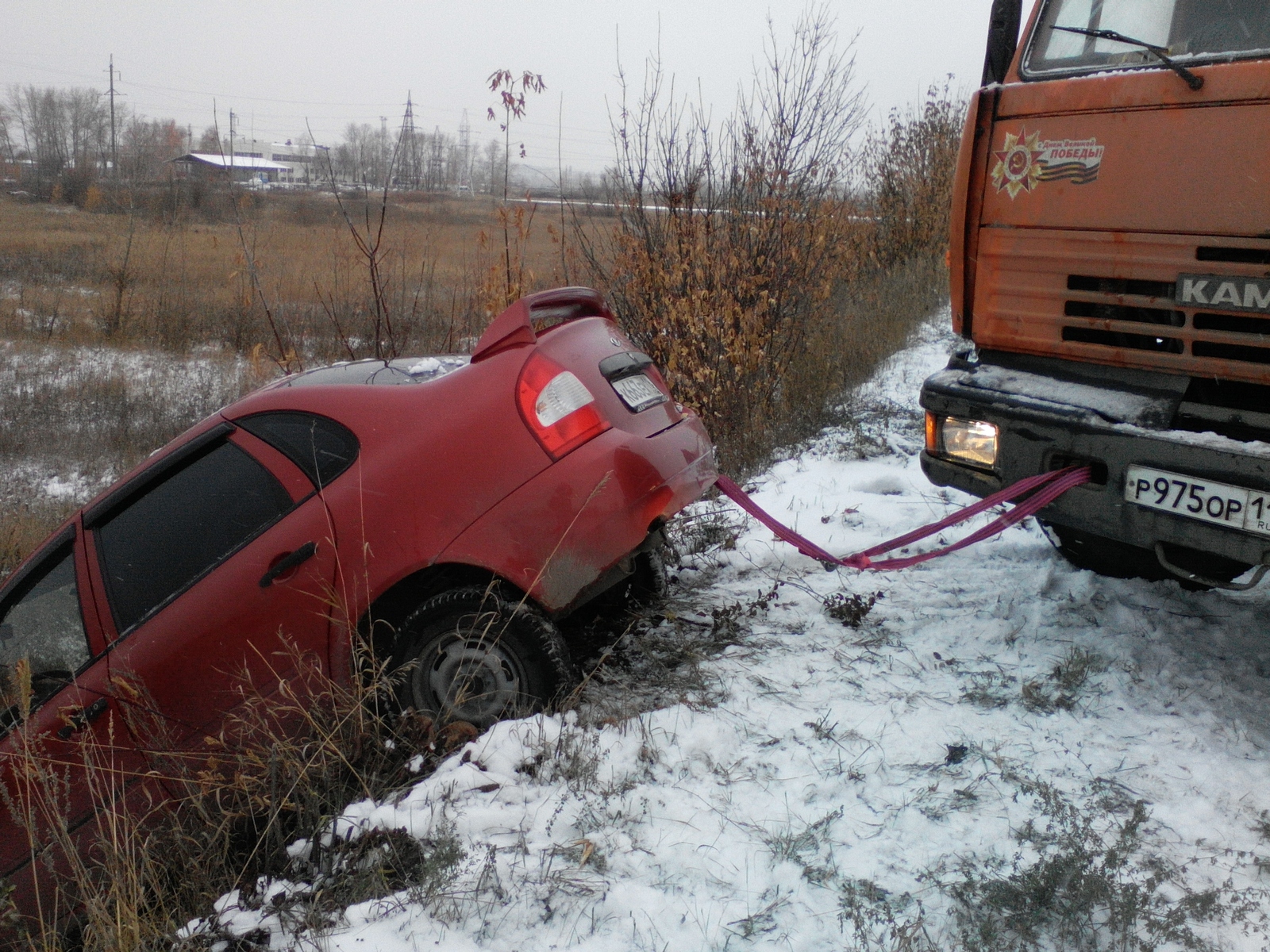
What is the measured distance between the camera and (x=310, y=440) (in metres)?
2.91

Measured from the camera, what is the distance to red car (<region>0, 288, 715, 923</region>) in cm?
276

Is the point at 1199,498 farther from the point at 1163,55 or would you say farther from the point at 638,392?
the point at 638,392

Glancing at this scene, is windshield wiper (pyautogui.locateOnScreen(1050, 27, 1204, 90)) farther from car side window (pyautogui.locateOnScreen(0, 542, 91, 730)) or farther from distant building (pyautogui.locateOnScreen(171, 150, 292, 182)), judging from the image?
distant building (pyautogui.locateOnScreen(171, 150, 292, 182))

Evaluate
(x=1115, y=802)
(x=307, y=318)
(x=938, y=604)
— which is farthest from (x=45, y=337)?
(x=1115, y=802)

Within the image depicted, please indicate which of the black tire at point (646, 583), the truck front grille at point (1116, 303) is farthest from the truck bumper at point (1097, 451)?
the black tire at point (646, 583)

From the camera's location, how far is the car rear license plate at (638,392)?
10.3ft

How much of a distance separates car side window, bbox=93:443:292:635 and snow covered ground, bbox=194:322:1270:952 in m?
1.01

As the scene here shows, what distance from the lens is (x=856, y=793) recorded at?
246 centimetres

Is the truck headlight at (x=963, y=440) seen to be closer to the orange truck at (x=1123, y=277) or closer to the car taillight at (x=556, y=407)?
the orange truck at (x=1123, y=277)

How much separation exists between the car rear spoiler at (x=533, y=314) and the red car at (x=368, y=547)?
12mm

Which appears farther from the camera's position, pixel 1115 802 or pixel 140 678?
pixel 140 678

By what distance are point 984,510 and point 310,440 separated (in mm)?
2375

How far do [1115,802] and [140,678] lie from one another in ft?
9.53

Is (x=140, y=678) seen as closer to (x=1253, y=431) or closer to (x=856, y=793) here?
(x=856, y=793)
